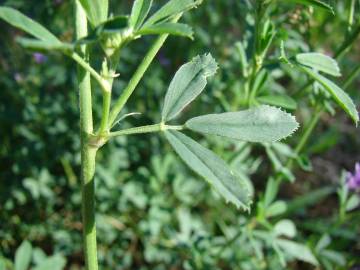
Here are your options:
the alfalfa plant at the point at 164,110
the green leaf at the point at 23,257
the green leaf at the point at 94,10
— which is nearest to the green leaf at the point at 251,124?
the alfalfa plant at the point at 164,110

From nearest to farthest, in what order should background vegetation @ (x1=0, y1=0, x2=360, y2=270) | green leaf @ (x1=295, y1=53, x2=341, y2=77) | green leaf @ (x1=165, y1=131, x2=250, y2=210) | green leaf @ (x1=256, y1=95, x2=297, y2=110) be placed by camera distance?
green leaf @ (x1=165, y1=131, x2=250, y2=210) → green leaf @ (x1=295, y1=53, x2=341, y2=77) → green leaf @ (x1=256, y1=95, x2=297, y2=110) → background vegetation @ (x1=0, y1=0, x2=360, y2=270)

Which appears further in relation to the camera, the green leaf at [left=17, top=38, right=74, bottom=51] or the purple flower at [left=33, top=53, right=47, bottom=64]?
the purple flower at [left=33, top=53, right=47, bottom=64]

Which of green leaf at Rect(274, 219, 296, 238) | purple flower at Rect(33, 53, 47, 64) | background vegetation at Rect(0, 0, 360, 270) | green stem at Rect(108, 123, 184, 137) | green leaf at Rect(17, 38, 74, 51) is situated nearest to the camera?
green leaf at Rect(17, 38, 74, 51)

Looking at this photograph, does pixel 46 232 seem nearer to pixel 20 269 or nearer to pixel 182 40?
pixel 20 269

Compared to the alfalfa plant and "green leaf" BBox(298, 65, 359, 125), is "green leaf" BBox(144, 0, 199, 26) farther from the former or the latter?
"green leaf" BBox(298, 65, 359, 125)

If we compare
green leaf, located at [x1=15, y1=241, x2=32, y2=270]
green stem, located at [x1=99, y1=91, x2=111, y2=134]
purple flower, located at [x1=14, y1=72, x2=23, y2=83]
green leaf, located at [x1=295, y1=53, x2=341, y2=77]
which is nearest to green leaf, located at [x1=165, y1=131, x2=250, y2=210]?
green stem, located at [x1=99, y1=91, x2=111, y2=134]

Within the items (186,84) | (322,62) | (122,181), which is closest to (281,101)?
(322,62)

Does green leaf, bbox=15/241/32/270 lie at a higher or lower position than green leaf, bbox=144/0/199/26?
lower
